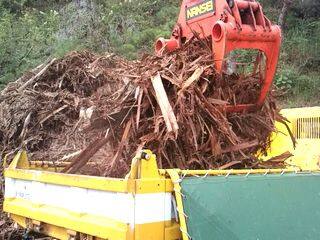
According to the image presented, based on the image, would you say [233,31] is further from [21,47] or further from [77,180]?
[21,47]

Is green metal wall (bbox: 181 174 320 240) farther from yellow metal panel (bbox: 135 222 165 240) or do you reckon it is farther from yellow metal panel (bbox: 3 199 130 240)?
yellow metal panel (bbox: 3 199 130 240)

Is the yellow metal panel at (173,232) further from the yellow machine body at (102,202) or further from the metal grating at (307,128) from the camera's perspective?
the metal grating at (307,128)

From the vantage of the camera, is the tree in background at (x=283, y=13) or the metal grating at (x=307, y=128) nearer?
the metal grating at (x=307, y=128)


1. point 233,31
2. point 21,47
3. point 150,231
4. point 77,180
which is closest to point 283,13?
point 21,47

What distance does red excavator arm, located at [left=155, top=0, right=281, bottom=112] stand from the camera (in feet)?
12.1

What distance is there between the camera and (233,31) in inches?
145

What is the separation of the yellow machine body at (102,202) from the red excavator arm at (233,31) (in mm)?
841

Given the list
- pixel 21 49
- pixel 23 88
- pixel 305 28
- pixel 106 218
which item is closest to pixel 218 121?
pixel 106 218

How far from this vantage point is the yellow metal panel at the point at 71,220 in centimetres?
274

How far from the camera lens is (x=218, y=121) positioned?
3.44m

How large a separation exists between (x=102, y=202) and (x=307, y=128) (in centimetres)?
269

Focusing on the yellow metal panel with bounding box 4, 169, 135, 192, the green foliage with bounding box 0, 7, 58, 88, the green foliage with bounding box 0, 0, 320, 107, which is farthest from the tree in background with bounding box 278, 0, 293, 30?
the yellow metal panel with bounding box 4, 169, 135, 192

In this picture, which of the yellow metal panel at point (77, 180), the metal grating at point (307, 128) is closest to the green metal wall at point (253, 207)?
the yellow metal panel at point (77, 180)

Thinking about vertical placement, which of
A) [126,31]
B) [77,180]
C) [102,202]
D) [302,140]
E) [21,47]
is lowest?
[102,202]
